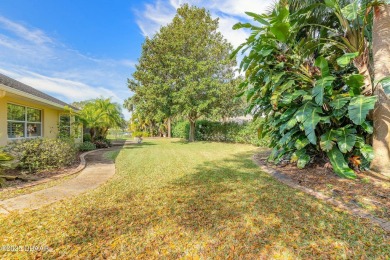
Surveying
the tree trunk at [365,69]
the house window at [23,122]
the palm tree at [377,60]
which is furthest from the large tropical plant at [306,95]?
the house window at [23,122]

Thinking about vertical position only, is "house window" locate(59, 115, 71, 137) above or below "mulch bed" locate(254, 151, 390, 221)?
above

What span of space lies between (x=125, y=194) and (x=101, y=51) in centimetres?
1402

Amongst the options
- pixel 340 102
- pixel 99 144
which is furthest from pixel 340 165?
pixel 99 144

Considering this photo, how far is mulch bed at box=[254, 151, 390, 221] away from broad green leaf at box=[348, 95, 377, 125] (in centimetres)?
141

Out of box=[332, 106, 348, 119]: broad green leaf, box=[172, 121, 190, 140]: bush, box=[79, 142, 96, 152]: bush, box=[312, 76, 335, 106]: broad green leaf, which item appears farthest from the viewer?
box=[172, 121, 190, 140]: bush

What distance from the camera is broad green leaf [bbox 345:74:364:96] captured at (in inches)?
172

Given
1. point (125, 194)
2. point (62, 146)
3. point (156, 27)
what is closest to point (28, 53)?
point (62, 146)

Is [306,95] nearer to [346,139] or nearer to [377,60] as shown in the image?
→ [346,139]

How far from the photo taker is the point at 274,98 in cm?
536

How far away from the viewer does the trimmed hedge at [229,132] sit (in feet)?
45.9

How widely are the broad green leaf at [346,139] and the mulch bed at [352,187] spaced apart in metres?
0.80

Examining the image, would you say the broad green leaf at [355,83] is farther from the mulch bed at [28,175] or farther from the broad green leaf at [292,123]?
the mulch bed at [28,175]

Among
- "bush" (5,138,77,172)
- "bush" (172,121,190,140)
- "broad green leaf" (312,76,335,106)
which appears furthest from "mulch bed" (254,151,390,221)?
"bush" (172,121,190,140)

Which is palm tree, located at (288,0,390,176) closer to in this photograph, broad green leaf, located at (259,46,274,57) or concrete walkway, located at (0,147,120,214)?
broad green leaf, located at (259,46,274,57)
